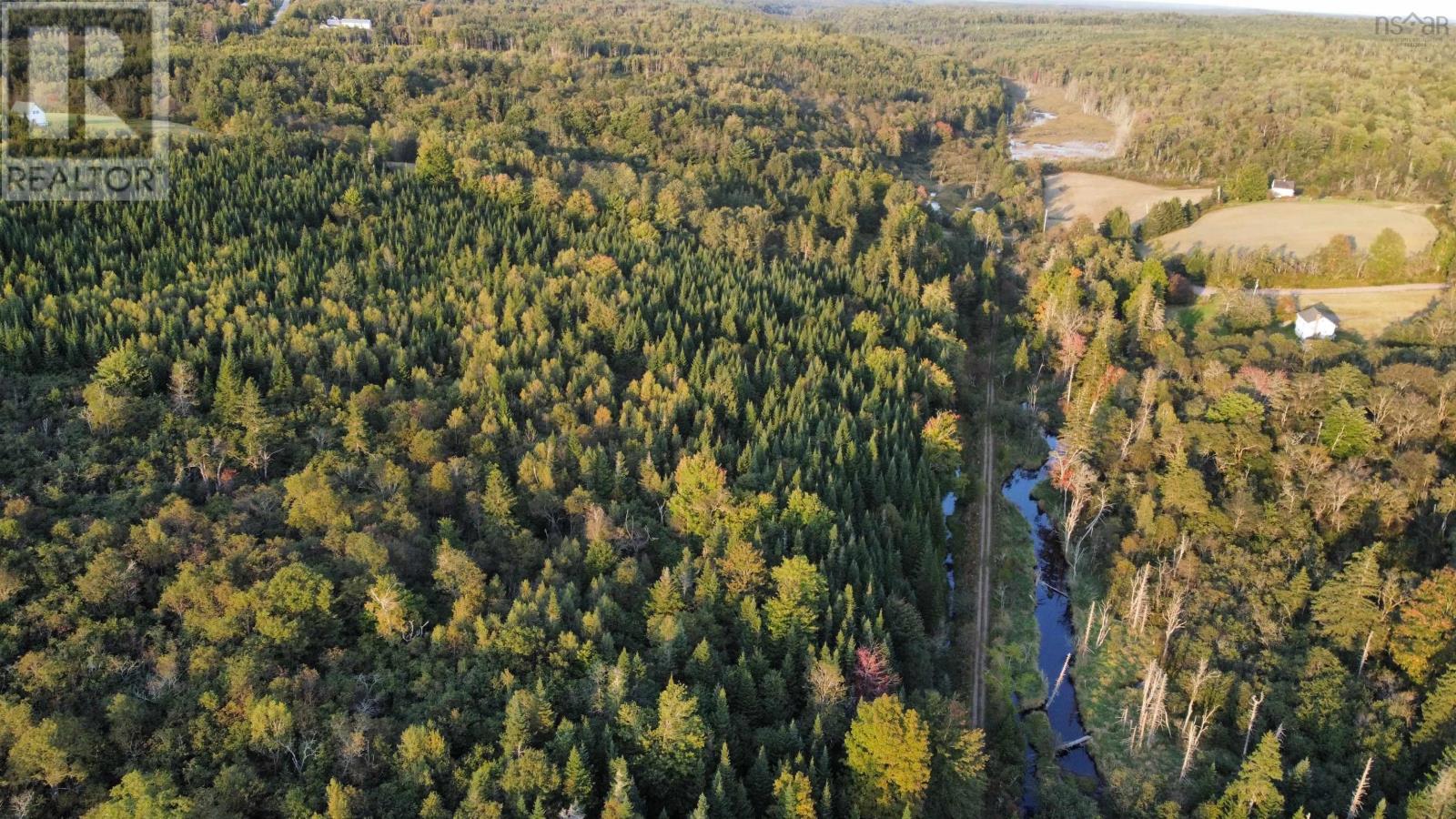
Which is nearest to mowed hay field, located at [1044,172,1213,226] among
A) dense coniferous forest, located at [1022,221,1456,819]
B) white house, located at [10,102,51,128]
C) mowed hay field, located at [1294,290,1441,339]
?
mowed hay field, located at [1294,290,1441,339]

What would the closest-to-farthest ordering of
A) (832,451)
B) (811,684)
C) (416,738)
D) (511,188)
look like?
(416,738), (811,684), (832,451), (511,188)

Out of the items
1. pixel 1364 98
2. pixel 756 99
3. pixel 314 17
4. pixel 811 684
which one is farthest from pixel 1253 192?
pixel 314 17

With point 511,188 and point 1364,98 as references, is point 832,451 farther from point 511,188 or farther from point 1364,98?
point 1364,98

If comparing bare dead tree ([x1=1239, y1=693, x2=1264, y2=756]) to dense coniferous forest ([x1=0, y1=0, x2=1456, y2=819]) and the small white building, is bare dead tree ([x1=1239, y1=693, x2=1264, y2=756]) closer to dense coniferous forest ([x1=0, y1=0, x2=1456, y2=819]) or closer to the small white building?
dense coniferous forest ([x1=0, y1=0, x2=1456, y2=819])

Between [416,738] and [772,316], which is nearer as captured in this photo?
[416,738]

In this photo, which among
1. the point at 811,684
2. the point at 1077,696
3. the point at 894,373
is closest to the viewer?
the point at 811,684
